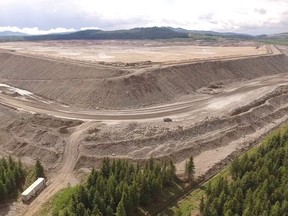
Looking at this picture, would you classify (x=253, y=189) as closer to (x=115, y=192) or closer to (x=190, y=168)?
(x=190, y=168)

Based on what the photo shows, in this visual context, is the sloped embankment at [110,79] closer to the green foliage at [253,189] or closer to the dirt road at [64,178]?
the dirt road at [64,178]

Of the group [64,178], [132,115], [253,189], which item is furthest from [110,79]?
[253,189]

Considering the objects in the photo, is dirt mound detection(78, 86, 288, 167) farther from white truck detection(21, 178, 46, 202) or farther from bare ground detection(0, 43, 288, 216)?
white truck detection(21, 178, 46, 202)

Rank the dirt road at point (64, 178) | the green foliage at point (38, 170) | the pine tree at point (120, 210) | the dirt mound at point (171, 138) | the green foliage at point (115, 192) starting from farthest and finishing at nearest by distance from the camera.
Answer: the dirt mound at point (171, 138) → the green foliage at point (38, 170) → the dirt road at point (64, 178) → the green foliage at point (115, 192) → the pine tree at point (120, 210)

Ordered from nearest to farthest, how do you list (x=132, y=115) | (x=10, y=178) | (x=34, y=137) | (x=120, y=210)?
(x=120, y=210)
(x=10, y=178)
(x=34, y=137)
(x=132, y=115)

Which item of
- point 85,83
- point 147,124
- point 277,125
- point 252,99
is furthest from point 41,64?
point 277,125

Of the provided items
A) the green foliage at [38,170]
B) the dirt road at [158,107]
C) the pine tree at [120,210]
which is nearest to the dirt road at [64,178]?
the green foliage at [38,170]

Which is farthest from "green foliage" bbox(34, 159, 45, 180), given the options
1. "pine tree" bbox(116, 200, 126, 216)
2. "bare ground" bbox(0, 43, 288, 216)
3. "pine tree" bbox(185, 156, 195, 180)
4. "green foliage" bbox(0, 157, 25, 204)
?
"pine tree" bbox(185, 156, 195, 180)
